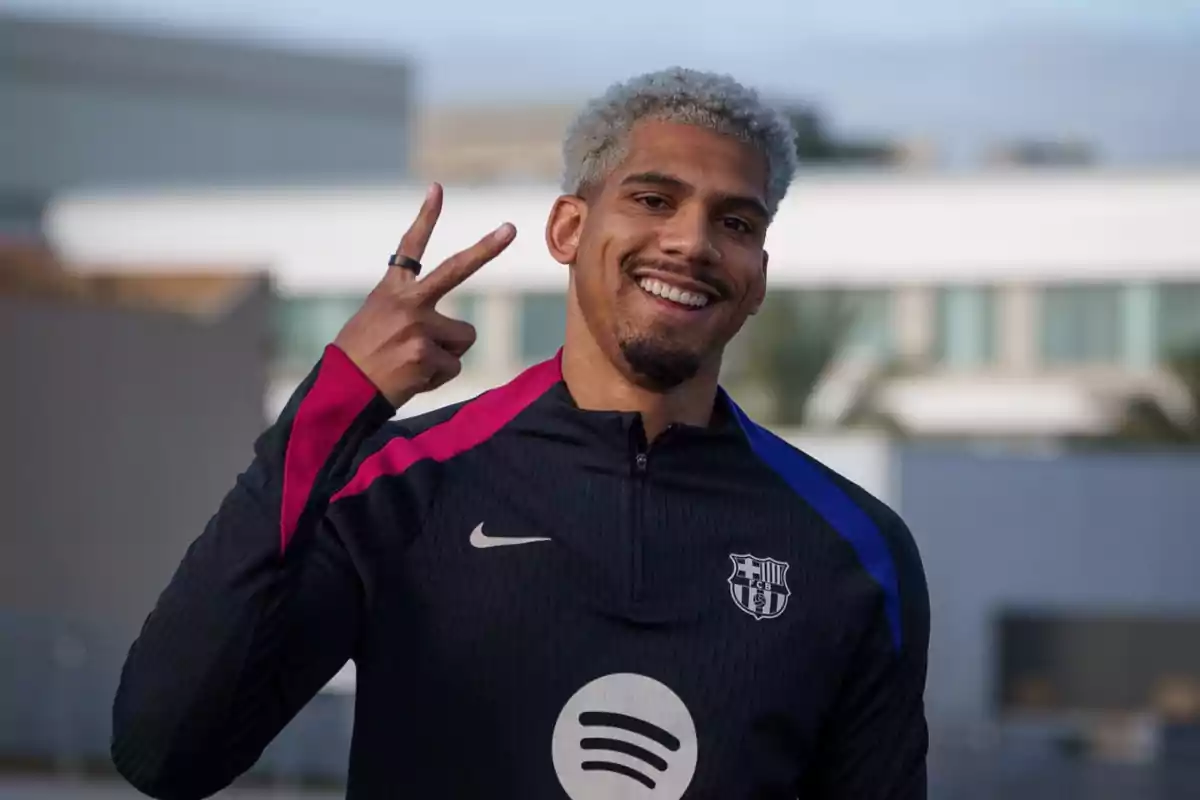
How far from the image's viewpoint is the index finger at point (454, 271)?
93.2 inches

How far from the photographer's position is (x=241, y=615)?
2.31 meters

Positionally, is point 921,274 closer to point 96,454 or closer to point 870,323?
point 870,323

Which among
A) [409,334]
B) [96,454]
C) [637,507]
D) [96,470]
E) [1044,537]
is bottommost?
[637,507]

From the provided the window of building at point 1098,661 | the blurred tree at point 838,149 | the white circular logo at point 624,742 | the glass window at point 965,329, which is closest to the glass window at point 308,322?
the glass window at point 965,329

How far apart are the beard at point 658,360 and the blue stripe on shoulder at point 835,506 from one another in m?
Answer: 0.15

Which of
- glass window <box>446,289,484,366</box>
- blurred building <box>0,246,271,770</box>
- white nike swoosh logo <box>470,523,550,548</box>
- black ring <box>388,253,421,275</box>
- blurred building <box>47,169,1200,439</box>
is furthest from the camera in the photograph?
glass window <box>446,289,484,366</box>

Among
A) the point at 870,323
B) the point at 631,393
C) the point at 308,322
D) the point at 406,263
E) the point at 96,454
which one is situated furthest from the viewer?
the point at 308,322

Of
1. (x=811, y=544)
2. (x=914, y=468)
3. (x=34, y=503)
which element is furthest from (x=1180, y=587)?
(x=811, y=544)

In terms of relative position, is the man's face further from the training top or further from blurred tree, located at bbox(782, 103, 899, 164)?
blurred tree, located at bbox(782, 103, 899, 164)

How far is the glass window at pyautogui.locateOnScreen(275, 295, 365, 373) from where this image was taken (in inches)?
1319

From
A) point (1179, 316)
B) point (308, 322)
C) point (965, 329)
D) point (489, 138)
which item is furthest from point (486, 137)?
point (1179, 316)

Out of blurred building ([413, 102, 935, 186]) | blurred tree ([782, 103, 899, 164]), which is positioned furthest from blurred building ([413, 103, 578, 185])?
blurred tree ([782, 103, 899, 164])

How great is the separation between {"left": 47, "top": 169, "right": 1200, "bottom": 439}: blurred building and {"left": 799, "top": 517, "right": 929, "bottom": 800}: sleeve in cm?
2760

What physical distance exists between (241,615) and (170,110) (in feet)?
149
